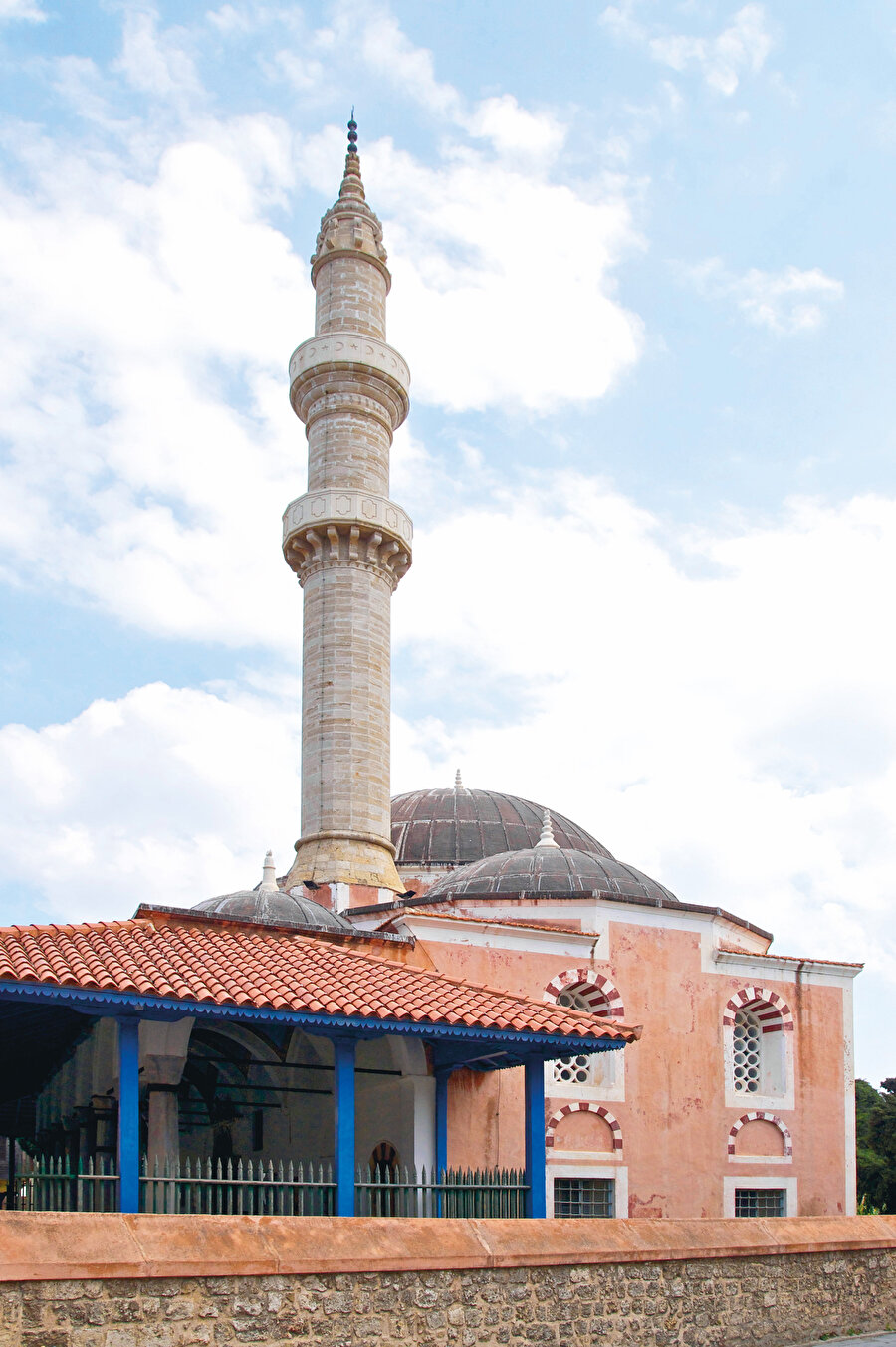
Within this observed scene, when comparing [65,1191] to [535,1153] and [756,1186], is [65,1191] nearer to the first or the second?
[535,1153]

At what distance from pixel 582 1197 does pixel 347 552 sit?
11.2 meters

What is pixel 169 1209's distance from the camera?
29.9ft

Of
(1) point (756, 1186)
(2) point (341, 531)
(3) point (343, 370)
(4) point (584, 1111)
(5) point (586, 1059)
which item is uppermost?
(3) point (343, 370)

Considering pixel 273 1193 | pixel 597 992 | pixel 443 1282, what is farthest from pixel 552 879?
pixel 443 1282

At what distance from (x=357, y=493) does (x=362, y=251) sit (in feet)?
16.4

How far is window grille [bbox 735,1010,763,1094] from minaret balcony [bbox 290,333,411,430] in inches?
489

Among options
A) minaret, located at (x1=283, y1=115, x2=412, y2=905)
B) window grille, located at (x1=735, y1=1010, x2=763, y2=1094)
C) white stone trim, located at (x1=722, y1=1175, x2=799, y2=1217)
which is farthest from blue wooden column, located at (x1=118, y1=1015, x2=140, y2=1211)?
minaret, located at (x1=283, y1=115, x2=412, y2=905)

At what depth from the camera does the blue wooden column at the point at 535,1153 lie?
10594 mm

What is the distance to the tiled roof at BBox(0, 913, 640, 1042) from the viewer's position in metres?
9.47

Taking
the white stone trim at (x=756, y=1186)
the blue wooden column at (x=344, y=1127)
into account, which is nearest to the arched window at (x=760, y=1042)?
the white stone trim at (x=756, y=1186)

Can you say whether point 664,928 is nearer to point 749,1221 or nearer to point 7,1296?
point 749,1221

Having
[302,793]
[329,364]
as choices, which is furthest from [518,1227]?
[329,364]

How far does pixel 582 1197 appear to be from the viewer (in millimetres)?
14641

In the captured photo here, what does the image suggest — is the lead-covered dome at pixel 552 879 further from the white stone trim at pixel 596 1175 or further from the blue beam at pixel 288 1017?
the blue beam at pixel 288 1017
